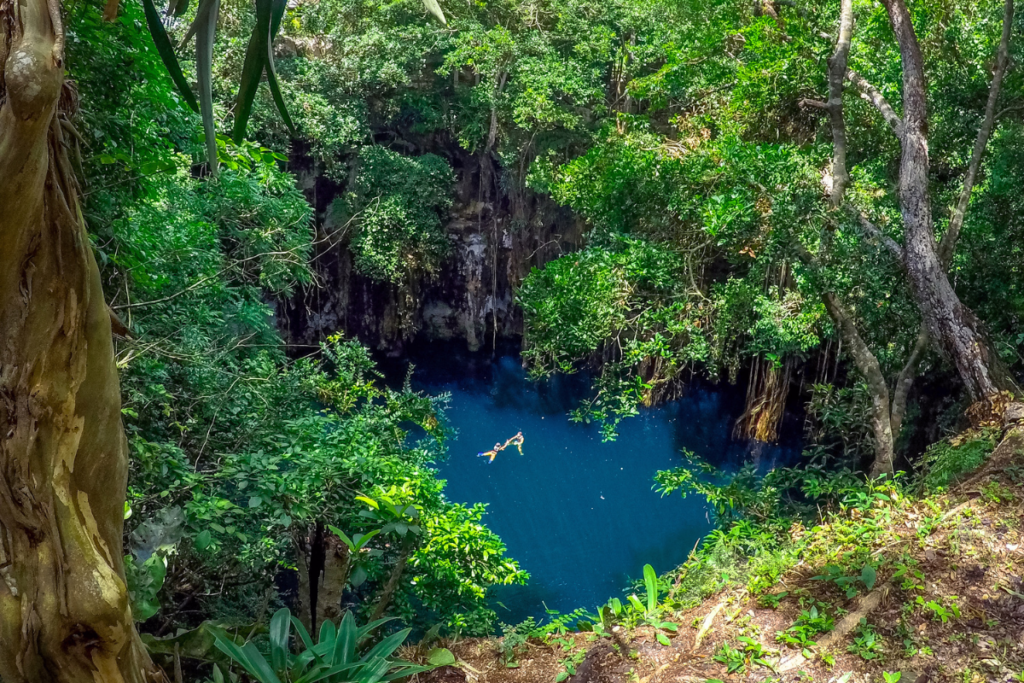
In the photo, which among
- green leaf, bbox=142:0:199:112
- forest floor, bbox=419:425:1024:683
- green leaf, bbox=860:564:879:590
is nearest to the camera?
green leaf, bbox=142:0:199:112

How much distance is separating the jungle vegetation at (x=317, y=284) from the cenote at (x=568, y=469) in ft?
4.22

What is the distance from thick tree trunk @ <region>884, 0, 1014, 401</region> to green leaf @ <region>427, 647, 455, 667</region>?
366cm

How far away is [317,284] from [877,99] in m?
4.29

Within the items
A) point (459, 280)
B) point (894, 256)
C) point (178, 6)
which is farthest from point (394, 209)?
point (178, 6)

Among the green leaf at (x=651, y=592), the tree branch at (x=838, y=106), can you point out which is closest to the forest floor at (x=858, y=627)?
the green leaf at (x=651, y=592)

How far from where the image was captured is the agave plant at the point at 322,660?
2344 mm

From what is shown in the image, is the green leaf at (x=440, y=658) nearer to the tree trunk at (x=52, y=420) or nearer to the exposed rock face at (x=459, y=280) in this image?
the tree trunk at (x=52, y=420)

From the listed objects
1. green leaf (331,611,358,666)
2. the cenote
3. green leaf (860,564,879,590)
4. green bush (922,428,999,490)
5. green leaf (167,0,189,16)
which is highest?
green leaf (167,0,189,16)

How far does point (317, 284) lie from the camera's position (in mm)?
5117

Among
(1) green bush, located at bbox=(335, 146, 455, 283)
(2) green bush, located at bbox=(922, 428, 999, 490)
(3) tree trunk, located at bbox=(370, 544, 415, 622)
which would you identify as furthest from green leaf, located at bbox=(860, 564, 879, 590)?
(1) green bush, located at bbox=(335, 146, 455, 283)

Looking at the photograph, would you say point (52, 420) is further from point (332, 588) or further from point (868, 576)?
point (868, 576)

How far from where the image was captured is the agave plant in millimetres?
2344

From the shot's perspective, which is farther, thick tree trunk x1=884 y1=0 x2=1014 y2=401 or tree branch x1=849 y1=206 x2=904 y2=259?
tree branch x1=849 y1=206 x2=904 y2=259

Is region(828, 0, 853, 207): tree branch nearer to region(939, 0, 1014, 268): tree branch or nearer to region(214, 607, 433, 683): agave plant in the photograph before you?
region(939, 0, 1014, 268): tree branch
